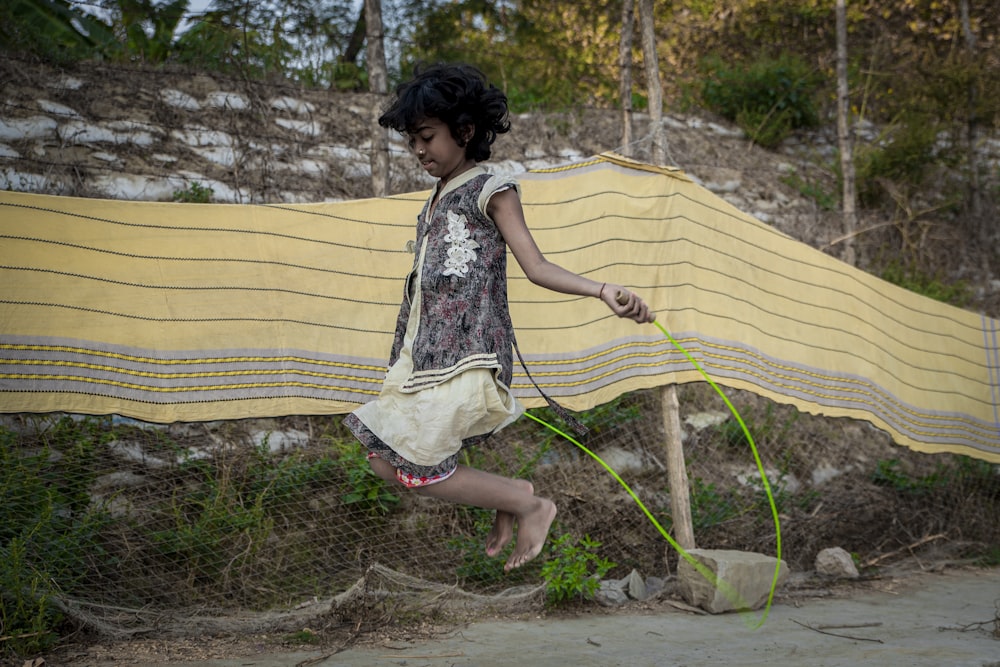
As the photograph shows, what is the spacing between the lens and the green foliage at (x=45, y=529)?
3197mm

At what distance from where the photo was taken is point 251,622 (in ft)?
11.6

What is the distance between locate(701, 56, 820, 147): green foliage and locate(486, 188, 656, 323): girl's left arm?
25.4ft

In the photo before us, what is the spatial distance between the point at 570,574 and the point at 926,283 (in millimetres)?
5508

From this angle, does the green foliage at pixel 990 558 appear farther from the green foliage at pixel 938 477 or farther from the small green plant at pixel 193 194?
the small green plant at pixel 193 194

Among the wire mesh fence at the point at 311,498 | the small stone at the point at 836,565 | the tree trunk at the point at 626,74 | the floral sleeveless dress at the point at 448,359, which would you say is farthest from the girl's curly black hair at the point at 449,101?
the tree trunk at the point at 626,74

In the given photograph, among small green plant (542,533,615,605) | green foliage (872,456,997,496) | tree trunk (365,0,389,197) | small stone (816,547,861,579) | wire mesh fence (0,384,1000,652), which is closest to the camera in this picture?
wire mesh fence (0,384,1000,652)

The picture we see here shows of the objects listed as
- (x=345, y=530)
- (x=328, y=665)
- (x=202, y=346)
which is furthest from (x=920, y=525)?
(x=202, y=346)

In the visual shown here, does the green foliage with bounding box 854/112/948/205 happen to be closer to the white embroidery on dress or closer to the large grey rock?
the large grey rock

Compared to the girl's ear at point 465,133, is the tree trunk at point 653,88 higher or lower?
higher

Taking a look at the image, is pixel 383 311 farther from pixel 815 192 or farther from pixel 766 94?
pixel 766 94

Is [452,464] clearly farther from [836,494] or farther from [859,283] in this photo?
[836,494]

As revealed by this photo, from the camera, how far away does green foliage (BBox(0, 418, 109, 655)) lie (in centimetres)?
320

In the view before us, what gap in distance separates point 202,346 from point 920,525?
4.51 meters

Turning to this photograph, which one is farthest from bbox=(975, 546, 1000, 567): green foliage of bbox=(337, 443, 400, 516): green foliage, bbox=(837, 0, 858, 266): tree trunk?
bbox=(337, 443, 400, 516): green foliage
